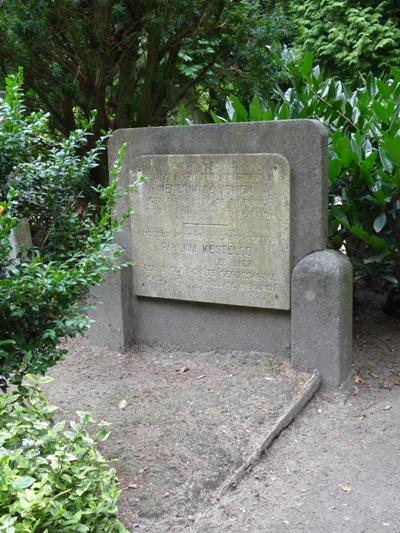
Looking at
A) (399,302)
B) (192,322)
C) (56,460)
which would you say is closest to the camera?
(56,460)

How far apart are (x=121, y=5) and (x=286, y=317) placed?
339cm

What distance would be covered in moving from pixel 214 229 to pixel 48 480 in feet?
8.39

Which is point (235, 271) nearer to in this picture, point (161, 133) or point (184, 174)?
point (184, 174)

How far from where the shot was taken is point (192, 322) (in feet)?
15.9

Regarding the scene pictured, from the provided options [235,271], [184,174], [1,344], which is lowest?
[235,271]

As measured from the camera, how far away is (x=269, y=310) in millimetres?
4508

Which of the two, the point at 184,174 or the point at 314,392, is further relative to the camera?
the point at 184,174

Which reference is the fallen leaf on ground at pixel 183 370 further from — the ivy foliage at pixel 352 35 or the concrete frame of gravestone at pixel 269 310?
the ivy foliage at pixel 352 35

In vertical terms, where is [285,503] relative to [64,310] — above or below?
below

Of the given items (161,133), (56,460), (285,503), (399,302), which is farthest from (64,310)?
(399,302)

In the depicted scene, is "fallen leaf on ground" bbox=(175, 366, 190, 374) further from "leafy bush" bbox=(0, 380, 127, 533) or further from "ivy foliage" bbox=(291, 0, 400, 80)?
"ivy foliage" bbox=(291, 0, 400, 80)

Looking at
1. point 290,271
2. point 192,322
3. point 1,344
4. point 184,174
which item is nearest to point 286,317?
point 290,271

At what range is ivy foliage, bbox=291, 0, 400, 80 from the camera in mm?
13648

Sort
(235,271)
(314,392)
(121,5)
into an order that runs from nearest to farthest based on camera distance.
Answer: (314,392)
(235,271)
(121,5)
